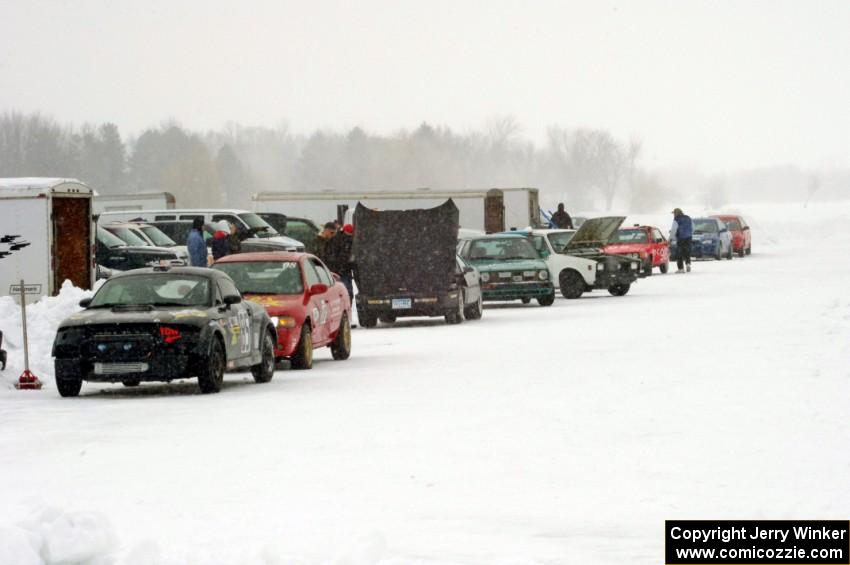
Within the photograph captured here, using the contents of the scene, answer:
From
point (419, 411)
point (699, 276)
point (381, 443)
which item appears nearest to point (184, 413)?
point (419, 411)

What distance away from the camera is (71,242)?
1192 inches

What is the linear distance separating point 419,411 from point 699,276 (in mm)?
32203

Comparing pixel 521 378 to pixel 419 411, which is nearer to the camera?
pixel 419 411

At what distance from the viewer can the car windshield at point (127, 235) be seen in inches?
1475

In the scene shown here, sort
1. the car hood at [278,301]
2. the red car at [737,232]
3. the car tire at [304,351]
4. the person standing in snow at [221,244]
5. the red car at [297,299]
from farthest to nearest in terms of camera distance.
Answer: the red car at [737,232] → the person standing in snow at [221,244] → the car tire at [304,351] → the red car at [297,299] → the car hood at [278,301]

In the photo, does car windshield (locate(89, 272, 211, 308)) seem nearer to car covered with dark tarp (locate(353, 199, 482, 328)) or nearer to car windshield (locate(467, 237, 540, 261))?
car covered with dark tarp (locate(353, 199, 482, 328))

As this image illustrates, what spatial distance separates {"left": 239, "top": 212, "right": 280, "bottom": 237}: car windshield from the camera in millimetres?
42781

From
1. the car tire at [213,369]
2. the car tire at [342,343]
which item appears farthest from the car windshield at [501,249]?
the car tire at [213,369]

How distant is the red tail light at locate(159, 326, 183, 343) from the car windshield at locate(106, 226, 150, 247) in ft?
68.3

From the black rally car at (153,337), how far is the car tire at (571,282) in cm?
2024

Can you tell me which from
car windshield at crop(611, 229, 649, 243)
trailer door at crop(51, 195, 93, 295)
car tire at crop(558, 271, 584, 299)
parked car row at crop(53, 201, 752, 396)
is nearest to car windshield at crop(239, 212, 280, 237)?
parked car row at crop(53, 201, 752, 396)

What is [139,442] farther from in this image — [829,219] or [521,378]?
[829,219]

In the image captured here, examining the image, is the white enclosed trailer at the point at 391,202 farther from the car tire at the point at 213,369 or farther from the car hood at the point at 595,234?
the car tire at the point at 213,369

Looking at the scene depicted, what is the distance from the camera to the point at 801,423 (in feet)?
43.7
